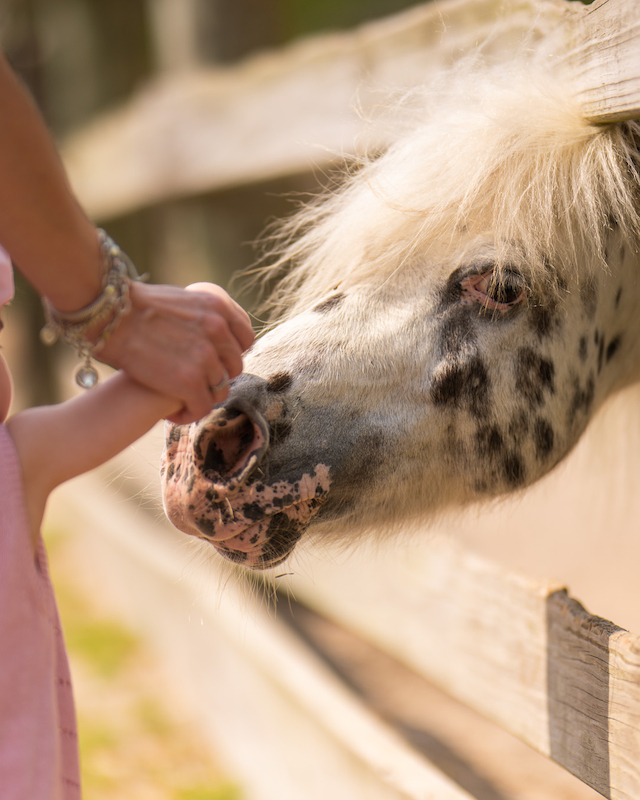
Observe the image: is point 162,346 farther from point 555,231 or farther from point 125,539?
point 125,539

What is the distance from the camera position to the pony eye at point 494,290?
3.03 ft

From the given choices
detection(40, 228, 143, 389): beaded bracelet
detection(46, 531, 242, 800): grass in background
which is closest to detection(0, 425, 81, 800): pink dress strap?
detection(40, 228, 143, 389): beaded bracelet

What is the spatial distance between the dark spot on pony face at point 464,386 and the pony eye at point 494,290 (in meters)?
0.08

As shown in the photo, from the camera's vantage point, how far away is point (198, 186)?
7.68 ft

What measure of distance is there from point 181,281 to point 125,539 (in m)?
1.01

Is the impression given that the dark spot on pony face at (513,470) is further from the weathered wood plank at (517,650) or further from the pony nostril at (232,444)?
the pony nostril at (232,444)

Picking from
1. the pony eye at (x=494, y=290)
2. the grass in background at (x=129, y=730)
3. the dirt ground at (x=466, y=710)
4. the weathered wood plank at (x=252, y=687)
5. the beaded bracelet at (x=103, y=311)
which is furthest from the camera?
the grass in background at (x=129, y=730)

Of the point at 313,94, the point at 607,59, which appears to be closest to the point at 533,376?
the point at 607,59

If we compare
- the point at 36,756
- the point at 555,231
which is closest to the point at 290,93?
the point at 555,231

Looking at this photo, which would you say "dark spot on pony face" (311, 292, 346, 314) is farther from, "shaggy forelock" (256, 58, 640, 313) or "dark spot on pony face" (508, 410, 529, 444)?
"dark spot on pony face" (508, 410, 529, 444)

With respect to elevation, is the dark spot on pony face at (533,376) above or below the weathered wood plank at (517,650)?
above

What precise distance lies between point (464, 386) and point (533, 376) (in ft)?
0.33

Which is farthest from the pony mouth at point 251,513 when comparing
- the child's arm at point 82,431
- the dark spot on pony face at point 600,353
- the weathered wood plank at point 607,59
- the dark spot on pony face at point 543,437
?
the weathered wood plank at point 607,59

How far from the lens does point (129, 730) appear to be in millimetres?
2057
